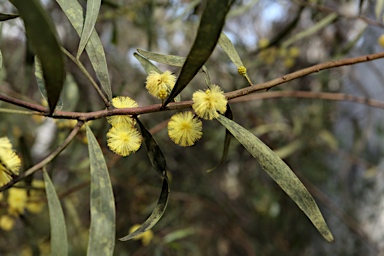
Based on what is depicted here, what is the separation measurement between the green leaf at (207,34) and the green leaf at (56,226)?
185 millimetres

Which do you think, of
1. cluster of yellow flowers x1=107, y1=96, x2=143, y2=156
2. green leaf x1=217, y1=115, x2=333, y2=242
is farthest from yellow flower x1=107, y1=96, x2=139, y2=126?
green leaf x1=217, y1=115, x2=333, y2=242

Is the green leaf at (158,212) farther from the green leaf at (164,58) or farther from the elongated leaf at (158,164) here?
the green leaf at (164,58)

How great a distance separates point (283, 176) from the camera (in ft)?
1.60

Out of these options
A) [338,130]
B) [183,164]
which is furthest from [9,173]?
[338,130]

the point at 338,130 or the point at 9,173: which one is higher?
the point at 338,130

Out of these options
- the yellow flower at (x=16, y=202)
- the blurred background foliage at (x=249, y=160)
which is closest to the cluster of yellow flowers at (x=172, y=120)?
the yellow flower at (x=16, y=202)

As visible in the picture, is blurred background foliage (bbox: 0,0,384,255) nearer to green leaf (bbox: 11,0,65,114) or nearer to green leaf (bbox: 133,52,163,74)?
green leaf (bbox: 133,52,163,74)

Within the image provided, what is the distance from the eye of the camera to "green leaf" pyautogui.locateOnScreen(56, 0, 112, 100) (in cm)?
54

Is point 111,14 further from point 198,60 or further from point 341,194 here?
point 341,194

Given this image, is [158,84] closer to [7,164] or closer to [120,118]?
[120,118]

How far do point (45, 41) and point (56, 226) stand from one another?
0.72ft

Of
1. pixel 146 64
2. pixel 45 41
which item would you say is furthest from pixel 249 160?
pixel 45 41

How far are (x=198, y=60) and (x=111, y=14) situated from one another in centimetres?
97

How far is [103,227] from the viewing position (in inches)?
16.3
